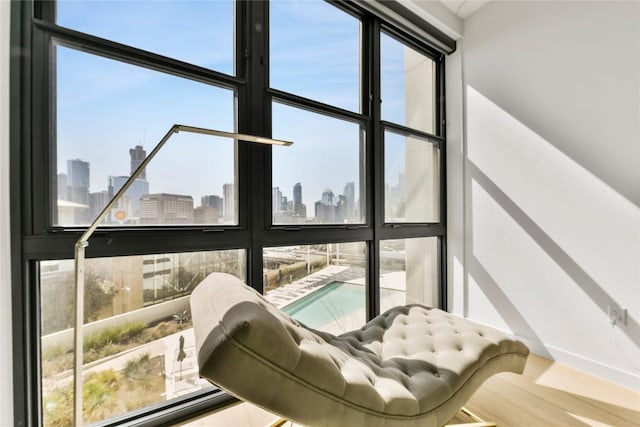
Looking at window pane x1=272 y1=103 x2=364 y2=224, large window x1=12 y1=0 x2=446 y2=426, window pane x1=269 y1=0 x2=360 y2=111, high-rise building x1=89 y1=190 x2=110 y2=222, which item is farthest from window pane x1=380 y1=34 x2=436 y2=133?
high-rise building x1=89 y1=190 x2=110 y2=222

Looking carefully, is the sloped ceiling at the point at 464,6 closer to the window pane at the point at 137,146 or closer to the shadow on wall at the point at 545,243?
the shadow on wall at the point at 545,243

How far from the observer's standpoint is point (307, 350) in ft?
2.65

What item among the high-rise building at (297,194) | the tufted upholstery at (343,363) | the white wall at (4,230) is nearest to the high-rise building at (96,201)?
the white wall at (4,230)

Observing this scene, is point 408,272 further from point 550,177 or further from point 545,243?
point 550,177

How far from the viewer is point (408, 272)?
2660 mm

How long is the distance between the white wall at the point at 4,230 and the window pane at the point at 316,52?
115cm

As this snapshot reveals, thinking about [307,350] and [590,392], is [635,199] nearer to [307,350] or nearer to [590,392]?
[590,392]

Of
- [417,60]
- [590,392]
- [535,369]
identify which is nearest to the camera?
[590,392]

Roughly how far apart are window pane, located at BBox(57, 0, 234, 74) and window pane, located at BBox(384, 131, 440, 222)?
1375 millimetres

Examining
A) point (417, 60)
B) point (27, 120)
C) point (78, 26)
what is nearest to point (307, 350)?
point (27, 120)

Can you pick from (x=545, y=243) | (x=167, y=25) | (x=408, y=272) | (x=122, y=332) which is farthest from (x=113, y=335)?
(x=545, y=243)

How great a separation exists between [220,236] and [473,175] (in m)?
2.22

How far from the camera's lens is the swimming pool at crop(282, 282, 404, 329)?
1.99 meters

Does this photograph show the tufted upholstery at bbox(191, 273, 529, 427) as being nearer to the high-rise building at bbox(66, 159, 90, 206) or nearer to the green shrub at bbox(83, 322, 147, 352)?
the green shrub at bbox(83, 322, 147, 352)
